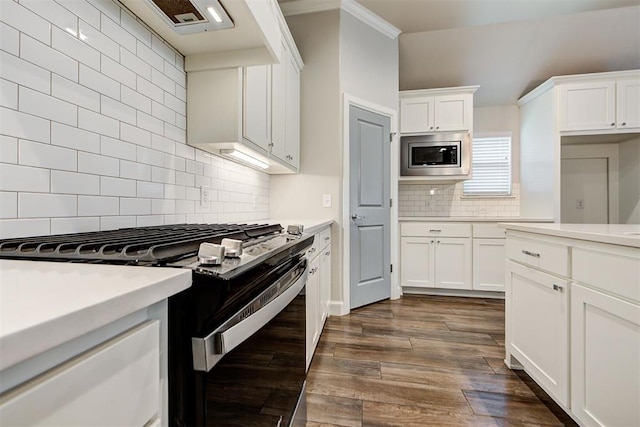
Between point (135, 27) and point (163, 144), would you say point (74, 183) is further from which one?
point (135, 27)

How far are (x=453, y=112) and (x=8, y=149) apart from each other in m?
3.80

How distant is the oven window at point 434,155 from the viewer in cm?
354

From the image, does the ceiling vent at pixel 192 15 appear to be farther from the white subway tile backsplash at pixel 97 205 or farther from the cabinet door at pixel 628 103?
the cabinet door at pixel 628 103

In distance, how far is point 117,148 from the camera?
3.86 ft

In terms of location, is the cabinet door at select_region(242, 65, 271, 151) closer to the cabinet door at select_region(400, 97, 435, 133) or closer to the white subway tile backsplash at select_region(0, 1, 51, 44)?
the white subway tile backsplash at select_region(0, 1, 51, 44)

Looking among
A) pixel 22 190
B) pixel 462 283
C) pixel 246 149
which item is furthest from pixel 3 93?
pixel 462 283

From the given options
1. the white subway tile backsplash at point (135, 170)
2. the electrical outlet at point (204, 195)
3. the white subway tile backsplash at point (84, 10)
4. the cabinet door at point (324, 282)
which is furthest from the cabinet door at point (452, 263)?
the white subway tile backsplash at point (84, 10)

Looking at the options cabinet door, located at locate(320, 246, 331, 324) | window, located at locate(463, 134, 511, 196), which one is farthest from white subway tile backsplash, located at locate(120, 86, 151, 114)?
window, located at locate(463, 134, 511, 196)

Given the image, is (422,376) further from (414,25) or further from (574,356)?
(414,25)

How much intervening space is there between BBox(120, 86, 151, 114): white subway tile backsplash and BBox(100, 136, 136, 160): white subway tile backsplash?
0.17 m

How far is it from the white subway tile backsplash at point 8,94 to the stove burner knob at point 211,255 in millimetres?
767

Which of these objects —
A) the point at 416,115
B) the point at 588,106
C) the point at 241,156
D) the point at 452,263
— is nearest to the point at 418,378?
the point at 241,156

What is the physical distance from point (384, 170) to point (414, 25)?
155 cm

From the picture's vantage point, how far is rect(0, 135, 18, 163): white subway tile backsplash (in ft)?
2.67
